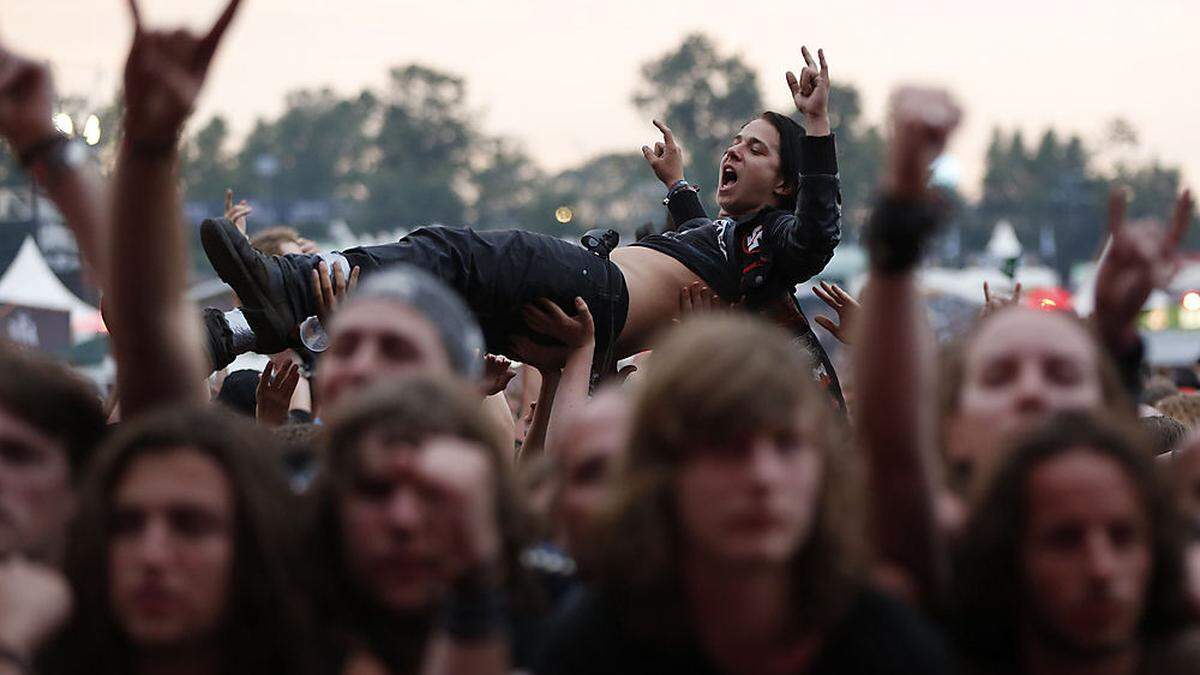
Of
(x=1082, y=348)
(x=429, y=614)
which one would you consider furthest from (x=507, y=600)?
(x=1082, y=348)

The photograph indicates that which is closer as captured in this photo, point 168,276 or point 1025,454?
point 1025,454

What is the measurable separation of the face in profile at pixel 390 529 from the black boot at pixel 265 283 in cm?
204

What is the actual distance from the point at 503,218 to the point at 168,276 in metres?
124

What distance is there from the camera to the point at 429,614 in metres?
2.60

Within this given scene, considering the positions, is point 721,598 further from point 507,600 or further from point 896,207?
point 896,207

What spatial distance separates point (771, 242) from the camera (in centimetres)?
530

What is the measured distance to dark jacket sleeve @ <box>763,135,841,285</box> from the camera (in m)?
4.93

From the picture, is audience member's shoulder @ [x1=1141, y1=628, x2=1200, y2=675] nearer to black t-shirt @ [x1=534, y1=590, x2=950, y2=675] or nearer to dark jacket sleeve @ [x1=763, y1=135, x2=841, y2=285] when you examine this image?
black t-shirt @ [x1=534, y1=590, x2=950, y2=675]

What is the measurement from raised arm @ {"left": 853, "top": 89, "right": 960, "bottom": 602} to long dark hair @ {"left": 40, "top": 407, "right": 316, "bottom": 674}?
0.89m

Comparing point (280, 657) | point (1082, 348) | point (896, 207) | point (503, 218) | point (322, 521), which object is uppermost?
point (896, 207)

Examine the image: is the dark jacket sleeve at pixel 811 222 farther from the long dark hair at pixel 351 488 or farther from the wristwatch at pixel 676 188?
the long dark hair at pixel 351 488

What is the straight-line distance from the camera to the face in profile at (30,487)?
9.41 feet

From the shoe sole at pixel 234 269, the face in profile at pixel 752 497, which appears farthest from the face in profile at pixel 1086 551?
the shoe sole at pixel 234 269

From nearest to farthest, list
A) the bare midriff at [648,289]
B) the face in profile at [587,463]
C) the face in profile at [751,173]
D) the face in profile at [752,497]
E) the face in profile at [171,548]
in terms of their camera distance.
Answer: the face in profile at [752,497] < the face in profile at [171,548] < the face in profile at [587,463] < the bare midriff at [648,289] < the face in profile at [751,173]
